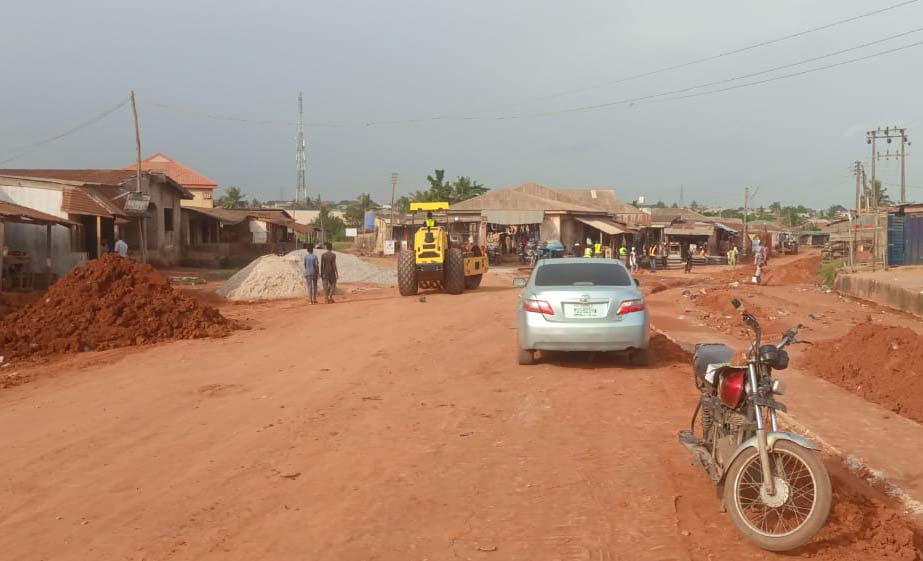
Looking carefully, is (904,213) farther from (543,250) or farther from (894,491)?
(894,491)

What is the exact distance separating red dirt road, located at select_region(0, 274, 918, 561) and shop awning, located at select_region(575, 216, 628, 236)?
38591 mm

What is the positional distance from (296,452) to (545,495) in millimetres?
2320

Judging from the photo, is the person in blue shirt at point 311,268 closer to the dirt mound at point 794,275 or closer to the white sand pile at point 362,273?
the white sand pile at point 362,273

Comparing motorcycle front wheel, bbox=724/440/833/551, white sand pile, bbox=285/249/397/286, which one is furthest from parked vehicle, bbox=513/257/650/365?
white sand pile, bbox=285/249/397/286

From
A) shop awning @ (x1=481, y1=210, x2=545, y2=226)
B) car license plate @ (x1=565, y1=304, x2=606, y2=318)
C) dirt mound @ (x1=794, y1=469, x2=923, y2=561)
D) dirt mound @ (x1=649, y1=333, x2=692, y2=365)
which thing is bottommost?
dirt mound @ (x1=794, y1=469, x2=923, y2=561)

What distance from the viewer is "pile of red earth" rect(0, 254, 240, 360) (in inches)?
580

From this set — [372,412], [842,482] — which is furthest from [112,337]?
[842,482]

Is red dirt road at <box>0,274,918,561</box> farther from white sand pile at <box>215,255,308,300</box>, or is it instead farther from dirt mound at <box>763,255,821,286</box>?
dirt mound at <box>763,255,821,286</box>

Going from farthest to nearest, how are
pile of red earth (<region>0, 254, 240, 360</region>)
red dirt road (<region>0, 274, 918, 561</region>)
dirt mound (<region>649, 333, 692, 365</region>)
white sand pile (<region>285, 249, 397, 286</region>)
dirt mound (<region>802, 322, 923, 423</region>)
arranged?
white sand pile (<region>285, 249, 397, 286</region>), pile of red earth (<region>0, 254, 240, 360</region>), dirt mound (<region>649, 333, 692, 365</region>), dirt mound (<region>802, 322, 923, 423</region>), red dirt road (<region>0, 274, 918, 561</region>)

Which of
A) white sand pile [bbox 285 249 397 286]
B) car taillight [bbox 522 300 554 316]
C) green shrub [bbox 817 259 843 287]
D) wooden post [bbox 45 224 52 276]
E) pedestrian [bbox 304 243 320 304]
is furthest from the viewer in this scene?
green shrub [bbox 817 259 843 287]

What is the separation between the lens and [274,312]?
69.6ft

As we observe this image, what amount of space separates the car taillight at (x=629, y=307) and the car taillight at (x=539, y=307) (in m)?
0.90

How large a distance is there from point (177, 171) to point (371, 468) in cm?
6391

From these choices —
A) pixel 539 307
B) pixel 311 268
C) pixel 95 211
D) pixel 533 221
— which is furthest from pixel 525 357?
pixel 533 221
